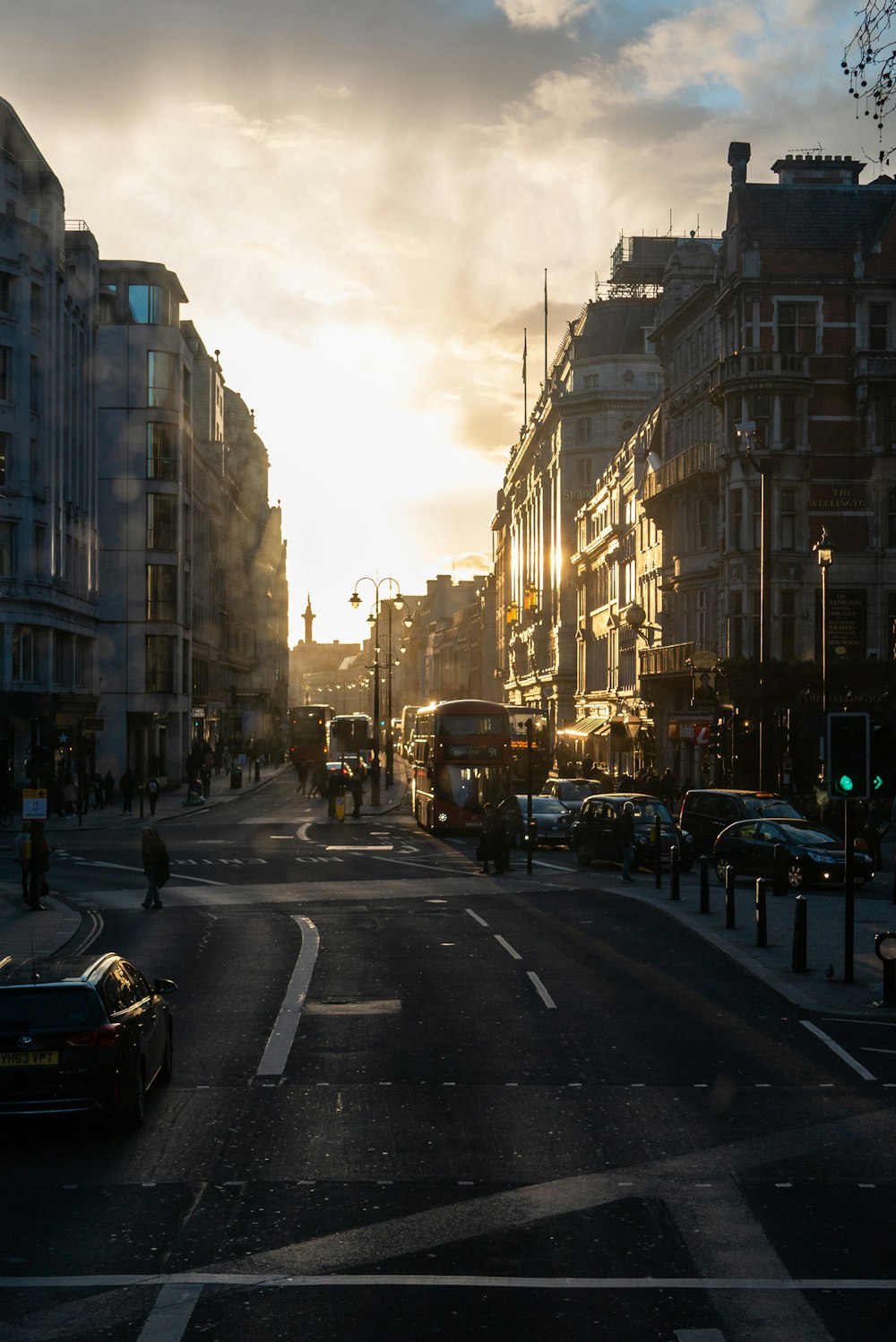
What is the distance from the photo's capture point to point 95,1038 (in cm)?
1184

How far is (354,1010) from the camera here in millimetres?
17797

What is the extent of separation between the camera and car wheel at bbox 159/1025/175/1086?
14.1 meters

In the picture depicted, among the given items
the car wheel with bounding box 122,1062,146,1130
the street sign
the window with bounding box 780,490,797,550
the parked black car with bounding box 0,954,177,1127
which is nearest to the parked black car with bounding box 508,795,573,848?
the window with bounding box 780,490,797,550

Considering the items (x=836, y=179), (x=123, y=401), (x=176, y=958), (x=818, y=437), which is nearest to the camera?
(x=176, y=958)

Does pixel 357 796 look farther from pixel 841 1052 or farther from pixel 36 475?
pixel 841 1052

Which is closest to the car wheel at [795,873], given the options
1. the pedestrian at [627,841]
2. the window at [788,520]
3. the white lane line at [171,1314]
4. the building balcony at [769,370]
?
the pedestrian at [627,841]

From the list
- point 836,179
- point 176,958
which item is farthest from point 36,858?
point 836,179

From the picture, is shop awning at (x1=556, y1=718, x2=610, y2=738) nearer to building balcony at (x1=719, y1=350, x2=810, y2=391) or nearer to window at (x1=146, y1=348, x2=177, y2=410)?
window at (x1=146, y1=348, x2=177, y2=410)

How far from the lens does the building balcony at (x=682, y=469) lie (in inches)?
2280

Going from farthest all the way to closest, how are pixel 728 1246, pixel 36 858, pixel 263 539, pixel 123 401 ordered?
pixel 263 539
pixel 123 401
pixel 36 858
pixel 728 1246

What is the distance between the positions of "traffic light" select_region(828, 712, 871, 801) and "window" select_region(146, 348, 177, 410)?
213 feet

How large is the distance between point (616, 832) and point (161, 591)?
47.0 metres

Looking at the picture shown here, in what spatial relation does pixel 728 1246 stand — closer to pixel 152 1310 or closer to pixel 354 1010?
pixel 152 1310

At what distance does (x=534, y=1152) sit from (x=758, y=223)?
49734 mm
